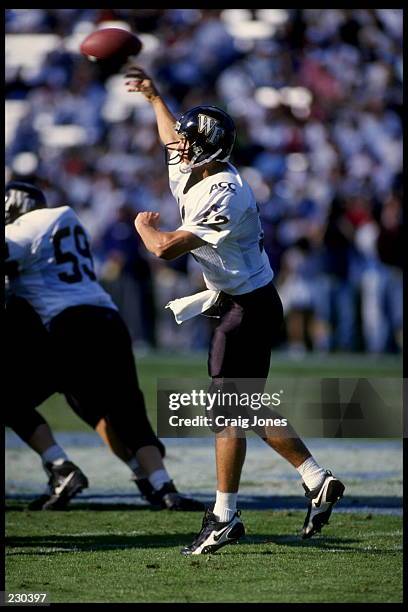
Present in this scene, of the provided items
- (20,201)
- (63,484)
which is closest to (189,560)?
(63,484)

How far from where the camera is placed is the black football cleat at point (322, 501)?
469 cm

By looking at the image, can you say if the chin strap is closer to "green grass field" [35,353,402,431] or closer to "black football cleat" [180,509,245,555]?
"black football cleat" [180,509,245,555]

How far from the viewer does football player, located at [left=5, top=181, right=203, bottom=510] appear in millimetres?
5973

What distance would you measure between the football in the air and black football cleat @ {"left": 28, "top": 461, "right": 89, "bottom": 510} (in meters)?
2.12

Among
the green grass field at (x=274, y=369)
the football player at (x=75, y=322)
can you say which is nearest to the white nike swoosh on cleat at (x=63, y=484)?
the football player at (x=75, y=322)

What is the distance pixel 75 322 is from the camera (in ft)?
19.8

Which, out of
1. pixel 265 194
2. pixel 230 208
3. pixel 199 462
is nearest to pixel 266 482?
pixel 199 462

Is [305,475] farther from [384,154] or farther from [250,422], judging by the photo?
[384,154]

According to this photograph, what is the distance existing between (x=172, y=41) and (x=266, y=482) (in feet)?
37.6

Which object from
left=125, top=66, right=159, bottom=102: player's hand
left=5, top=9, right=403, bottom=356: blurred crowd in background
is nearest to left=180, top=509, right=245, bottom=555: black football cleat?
left=125, top=66, right=159, bottom=102: player's hand

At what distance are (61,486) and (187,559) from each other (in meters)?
1.45

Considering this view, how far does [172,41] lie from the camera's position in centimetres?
1695

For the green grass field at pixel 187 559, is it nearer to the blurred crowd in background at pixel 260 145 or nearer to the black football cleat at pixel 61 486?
the black football cleat at pixel 61 486

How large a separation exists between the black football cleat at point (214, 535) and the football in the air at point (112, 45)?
2428mm
